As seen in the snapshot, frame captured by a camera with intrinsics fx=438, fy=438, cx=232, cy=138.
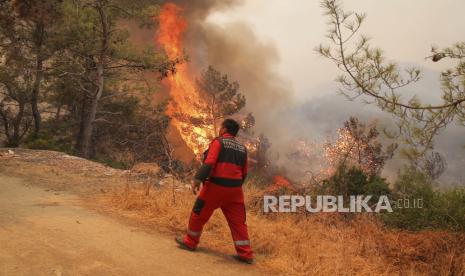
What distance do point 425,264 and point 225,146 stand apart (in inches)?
122

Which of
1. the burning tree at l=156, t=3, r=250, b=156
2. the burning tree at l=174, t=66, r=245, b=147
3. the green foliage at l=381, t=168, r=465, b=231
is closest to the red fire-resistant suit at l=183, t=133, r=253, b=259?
the green foliage at l=381, t=168, r=465, b=231

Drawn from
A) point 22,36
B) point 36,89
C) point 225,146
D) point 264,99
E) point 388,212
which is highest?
point 264,99

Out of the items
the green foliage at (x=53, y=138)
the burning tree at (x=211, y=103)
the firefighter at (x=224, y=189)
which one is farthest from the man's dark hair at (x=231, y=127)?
the burning tree at (x=211, y=103)

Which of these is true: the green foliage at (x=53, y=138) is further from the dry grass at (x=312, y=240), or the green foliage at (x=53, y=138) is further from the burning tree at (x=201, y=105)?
the burning tree at (x=201, y=105)

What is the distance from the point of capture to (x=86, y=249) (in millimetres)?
5102

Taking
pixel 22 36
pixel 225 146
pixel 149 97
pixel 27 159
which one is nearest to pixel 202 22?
pixel 149 97

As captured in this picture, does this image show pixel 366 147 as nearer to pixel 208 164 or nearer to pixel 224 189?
pixel 224 189

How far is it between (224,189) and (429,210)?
597 centimetres

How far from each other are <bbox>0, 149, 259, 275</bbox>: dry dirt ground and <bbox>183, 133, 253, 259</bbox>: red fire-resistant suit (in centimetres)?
28

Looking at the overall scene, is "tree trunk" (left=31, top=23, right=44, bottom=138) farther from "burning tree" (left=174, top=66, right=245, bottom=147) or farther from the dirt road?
"burning tree" (left=174, top=66, right=245, bottom=147)

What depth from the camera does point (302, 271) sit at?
17.2 feet

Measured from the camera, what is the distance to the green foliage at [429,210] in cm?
860

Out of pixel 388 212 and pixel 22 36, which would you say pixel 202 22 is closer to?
pixel 22 36

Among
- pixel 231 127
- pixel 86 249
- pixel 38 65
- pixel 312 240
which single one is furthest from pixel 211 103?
pixel 86 249
